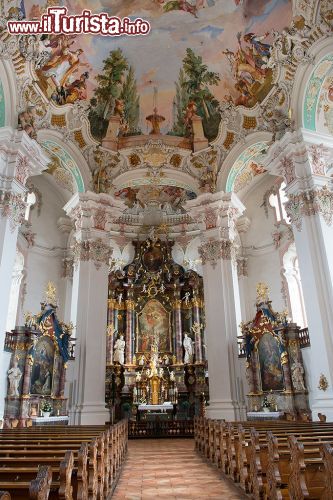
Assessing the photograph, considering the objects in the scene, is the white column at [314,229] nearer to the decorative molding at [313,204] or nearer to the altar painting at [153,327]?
the decorative molding at [313,204]

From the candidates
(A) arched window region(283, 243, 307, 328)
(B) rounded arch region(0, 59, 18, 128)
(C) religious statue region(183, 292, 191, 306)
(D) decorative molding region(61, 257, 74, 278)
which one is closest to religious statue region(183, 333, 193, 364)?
(C) religious statue region(183, 292, 191, 306)

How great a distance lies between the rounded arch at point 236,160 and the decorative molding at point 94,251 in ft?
16.2

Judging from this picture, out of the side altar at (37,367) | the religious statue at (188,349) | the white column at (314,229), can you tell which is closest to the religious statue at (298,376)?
the white column at (314,229)

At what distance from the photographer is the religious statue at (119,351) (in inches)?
728

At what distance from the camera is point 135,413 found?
16562mm

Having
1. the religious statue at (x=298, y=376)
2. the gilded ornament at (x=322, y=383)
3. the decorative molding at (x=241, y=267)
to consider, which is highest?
the decorative molding at (x=241, y=267)

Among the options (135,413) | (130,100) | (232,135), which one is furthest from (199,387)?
(130,100)

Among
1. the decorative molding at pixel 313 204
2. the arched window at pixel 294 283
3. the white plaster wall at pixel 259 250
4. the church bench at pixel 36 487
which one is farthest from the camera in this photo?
the white plaster wall at pixel 259 250

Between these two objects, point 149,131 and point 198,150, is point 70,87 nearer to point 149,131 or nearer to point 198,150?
point 149,131

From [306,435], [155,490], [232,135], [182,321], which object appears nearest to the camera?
[306,435]

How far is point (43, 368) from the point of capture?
13.1 meters

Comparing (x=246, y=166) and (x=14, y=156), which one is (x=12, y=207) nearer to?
(x=14, y=156)

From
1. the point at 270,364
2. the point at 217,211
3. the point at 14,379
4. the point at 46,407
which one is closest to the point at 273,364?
the point at 270,364

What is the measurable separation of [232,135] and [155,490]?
13147 millimetres
